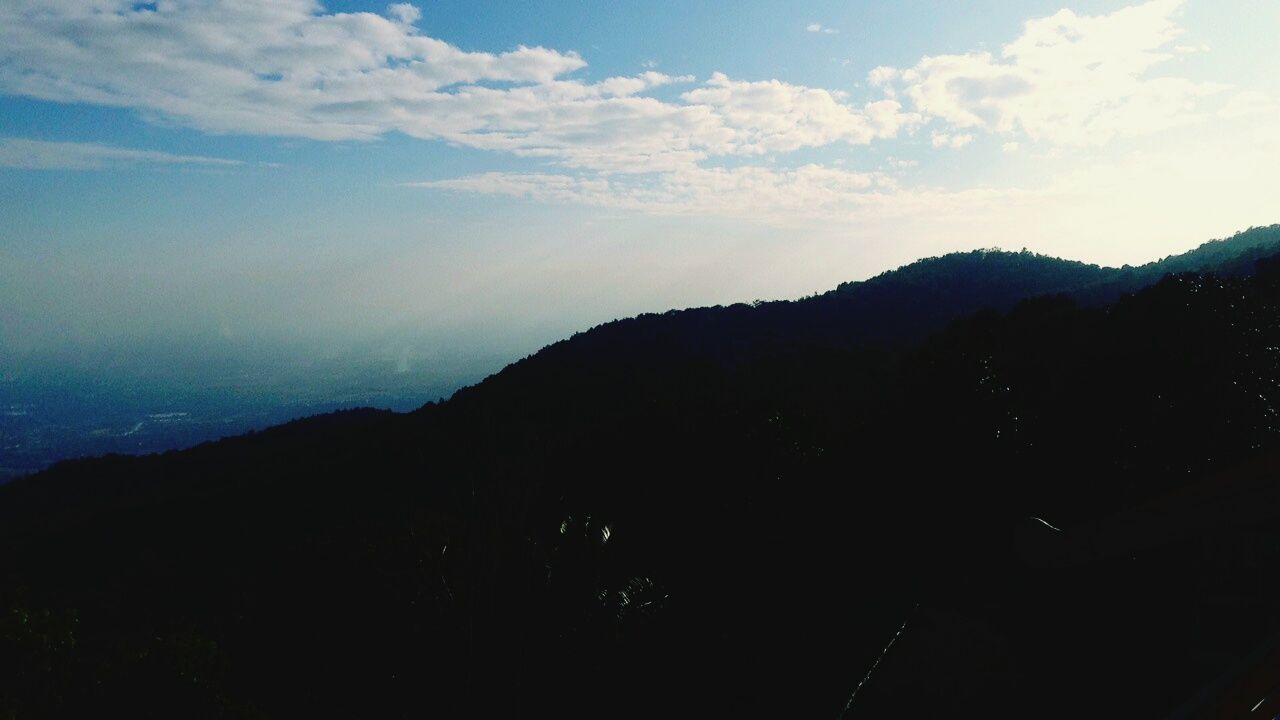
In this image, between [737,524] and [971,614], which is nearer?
[971,614]

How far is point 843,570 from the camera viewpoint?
21.2m

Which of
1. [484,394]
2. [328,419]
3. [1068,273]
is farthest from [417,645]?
[1068,273]

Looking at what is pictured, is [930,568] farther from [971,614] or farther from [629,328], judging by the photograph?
[629,328]

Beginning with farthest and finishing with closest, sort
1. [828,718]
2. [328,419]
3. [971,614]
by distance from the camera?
[328,419], [971,614], [828,718]

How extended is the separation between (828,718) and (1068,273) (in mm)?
166901

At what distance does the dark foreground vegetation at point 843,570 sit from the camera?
3.69m

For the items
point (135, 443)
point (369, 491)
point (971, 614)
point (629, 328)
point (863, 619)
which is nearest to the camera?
point (971, 614)

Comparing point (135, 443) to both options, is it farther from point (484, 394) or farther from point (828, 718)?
point (828, 718)

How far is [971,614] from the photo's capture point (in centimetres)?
1511

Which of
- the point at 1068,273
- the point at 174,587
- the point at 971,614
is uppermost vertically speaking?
the point at 1068,273

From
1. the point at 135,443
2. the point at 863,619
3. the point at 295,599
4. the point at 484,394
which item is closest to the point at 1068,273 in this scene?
the point at 484,394

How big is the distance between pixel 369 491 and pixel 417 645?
2283 inches

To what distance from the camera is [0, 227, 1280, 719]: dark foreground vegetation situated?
12.1ft

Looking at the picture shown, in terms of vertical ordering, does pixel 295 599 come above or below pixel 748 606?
above
